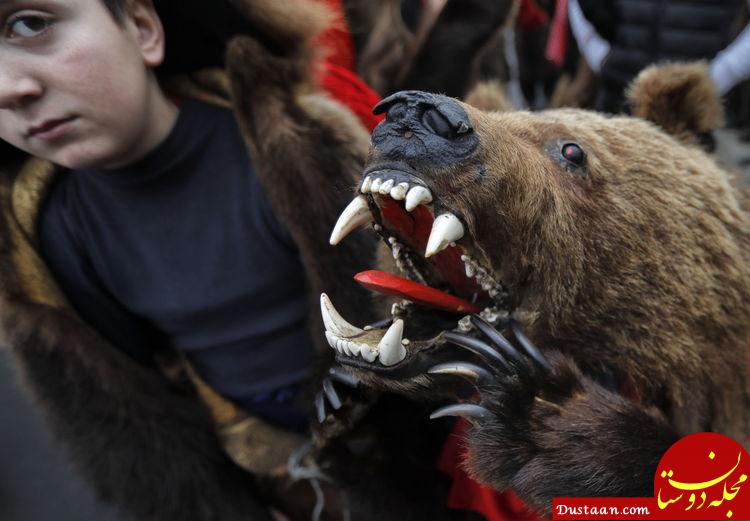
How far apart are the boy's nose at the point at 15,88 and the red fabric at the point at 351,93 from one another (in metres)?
0.62

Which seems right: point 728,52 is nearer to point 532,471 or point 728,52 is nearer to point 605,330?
point 605,330

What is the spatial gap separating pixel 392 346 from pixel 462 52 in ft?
4.07

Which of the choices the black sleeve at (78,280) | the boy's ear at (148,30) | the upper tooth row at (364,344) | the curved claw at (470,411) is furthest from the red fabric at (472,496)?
the boy's ear at (148,30)

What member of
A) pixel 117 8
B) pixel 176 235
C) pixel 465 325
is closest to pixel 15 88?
pixel 117 8

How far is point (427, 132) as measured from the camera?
0.79m

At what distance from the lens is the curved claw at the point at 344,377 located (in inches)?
40.6

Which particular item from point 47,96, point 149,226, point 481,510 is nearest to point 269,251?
point 149,226

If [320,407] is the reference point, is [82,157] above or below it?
above

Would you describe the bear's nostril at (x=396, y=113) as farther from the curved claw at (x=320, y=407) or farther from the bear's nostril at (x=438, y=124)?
the curved claw at (x=320, y=407)

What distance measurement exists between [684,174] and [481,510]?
2.40 feet

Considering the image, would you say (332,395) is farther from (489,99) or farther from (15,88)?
(15,88)

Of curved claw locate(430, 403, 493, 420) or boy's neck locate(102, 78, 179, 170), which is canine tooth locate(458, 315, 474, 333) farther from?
boy's neck locate(102, 78, 179, 170)

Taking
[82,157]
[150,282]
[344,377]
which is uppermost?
[82,157]

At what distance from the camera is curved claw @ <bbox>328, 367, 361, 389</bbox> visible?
3.38 ft
